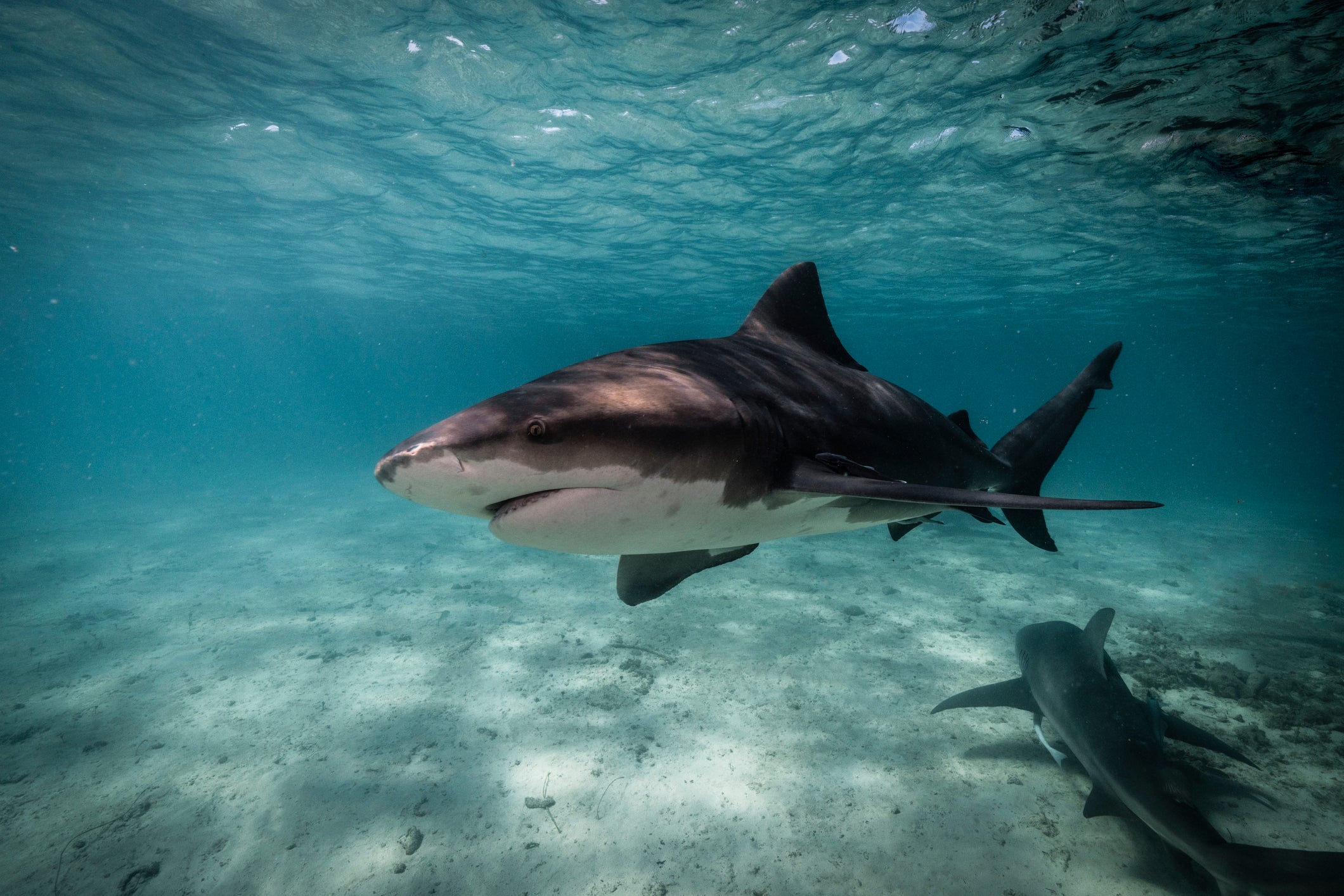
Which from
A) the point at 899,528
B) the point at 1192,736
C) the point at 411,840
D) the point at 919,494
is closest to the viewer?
the point at 919,494

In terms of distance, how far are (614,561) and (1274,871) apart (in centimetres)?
1021

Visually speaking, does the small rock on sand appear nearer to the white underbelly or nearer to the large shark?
the large shark

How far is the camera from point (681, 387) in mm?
2277

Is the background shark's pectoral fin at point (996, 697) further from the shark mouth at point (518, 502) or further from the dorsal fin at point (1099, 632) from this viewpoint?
the shark mouth at point (518, 502)

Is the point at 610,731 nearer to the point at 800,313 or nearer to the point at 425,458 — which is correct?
the point at 800,313

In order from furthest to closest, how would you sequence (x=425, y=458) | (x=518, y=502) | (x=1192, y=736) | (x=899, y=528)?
(x=1192, y=736) < (x=899, y=528) < (x=518, y=502) < (x=425, y=458)

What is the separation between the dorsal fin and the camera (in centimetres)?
453

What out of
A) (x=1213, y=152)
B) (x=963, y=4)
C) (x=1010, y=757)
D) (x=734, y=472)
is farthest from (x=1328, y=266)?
(x=734, y=472)

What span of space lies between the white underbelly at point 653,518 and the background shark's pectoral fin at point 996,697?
11.8ft

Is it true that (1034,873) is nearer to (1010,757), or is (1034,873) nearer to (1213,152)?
(1010,757)

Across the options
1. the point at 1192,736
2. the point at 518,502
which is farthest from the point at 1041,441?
the point at 518,502

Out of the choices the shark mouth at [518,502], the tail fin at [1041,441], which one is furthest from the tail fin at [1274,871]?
the shark mouth at [518,502]

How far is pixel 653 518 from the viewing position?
6.94 ft

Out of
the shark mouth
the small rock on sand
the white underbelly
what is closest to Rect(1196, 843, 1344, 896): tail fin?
the white underbelly
